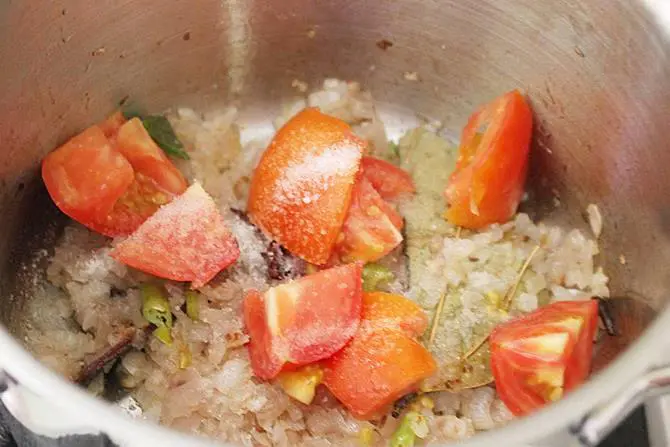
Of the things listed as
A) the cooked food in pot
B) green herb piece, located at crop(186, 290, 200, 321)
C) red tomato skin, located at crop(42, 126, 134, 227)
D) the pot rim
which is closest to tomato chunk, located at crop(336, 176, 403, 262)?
the cooked food in pot

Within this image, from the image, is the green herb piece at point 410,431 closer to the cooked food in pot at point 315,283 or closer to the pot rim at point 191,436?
the cooked food in pot at point 315,283

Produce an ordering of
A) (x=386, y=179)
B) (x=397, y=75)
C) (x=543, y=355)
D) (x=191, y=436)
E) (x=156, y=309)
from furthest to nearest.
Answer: (x=397, y=75) → (x=386, y=179) → (x=156, y=309) → (x=543, y=355) → (x=191, y=436)

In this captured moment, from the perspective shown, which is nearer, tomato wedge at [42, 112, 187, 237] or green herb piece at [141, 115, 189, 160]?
tomato wedge at [42, 112, 187, 237]

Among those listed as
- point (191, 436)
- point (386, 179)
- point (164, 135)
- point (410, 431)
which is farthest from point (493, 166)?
point (191, 436)

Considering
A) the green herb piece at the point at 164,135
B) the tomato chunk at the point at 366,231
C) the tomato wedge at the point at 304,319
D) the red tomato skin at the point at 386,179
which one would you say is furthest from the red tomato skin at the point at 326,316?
the green herb piece at the point at 164,135

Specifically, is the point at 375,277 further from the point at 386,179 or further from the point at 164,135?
the point at 164,135

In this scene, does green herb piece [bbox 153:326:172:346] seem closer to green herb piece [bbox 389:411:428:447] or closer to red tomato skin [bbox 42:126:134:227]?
red tomato skin [bbox 42:126:134:227]
